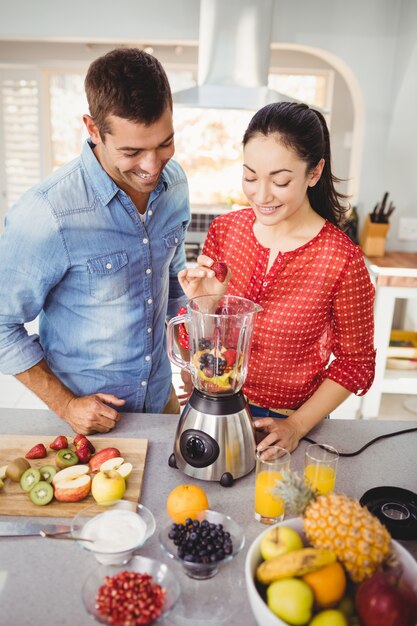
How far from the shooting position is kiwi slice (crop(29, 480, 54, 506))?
1136 mm

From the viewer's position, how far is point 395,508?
113 centimetres

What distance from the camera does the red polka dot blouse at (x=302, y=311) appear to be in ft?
4.52

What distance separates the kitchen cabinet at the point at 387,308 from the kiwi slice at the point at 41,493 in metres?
2.35

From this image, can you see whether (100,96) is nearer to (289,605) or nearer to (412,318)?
(289,605)

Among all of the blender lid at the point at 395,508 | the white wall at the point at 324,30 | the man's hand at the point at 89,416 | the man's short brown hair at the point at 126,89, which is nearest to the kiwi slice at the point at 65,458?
the man's hand at the point at 89,416

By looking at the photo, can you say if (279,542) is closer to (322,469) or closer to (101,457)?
(322,469)

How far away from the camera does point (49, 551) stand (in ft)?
3.38

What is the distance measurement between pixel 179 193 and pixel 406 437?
909 mm

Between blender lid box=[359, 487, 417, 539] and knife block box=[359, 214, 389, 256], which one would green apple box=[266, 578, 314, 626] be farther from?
knife block box=[359, 214, 389, 256]

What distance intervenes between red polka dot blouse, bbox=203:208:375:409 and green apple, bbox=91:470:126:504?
483mm

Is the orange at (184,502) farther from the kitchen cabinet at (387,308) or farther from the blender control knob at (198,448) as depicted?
the kitchen cabinet at (387,308)


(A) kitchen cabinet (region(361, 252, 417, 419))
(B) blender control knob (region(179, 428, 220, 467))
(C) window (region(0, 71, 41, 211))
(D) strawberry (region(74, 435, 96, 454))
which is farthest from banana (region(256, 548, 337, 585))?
(C) window (region(0, 71, 41, 211))

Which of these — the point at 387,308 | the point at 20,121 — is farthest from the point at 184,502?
the point at 20,121

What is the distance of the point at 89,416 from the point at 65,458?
0.48 feet
